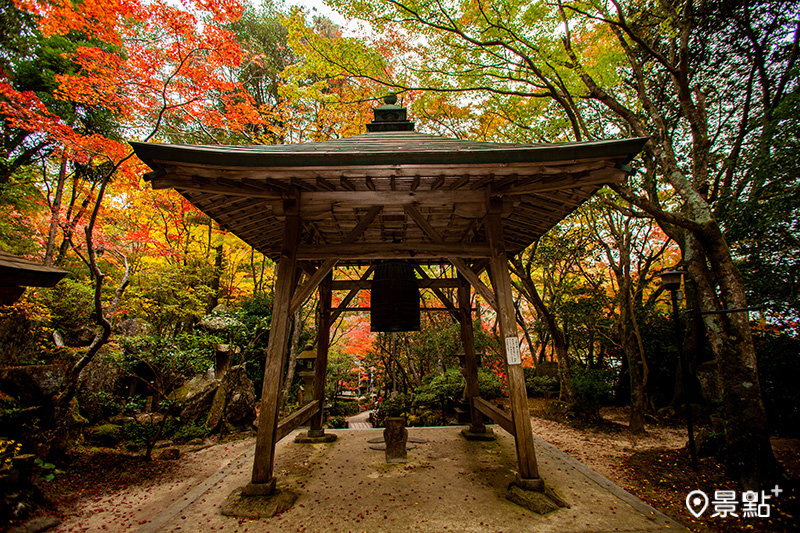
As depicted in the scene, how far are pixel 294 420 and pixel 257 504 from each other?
1146mm

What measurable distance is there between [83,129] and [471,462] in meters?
13.4

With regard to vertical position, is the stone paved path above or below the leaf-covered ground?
below

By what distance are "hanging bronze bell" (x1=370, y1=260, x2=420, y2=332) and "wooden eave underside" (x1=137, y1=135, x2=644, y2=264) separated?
0.83 meters

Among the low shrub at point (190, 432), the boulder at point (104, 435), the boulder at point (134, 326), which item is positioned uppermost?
the boulder at point (134, 326)

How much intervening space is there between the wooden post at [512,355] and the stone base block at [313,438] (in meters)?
3.80

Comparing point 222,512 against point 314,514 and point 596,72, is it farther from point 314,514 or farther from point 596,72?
point 596,72

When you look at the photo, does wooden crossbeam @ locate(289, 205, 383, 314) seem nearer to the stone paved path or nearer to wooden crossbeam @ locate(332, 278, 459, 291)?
wooden crossbeam @ locate(332, 278, 459, 291)

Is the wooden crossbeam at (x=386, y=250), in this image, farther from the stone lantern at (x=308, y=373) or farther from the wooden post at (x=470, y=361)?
the stone lantern at (x=308, y=373)

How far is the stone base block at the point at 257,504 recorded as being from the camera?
3484 millimetres

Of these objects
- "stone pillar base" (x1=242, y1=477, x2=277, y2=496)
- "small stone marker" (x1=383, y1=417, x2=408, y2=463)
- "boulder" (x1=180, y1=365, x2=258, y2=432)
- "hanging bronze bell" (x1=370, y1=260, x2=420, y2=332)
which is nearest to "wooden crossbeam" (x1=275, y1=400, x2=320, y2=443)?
"stone pillar base" (x1=242, y1=477, x2=277, y2=496)

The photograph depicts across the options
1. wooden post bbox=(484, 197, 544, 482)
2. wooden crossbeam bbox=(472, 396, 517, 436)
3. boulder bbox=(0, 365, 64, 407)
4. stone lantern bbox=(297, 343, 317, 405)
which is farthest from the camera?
stone lantern bbox=(297, 343, 317, 405)

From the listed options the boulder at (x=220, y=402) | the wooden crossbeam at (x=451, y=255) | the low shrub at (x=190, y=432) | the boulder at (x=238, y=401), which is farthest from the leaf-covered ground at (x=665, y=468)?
the low shrub at (x=190, y=432)

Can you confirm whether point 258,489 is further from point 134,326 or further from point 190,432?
point 134,326

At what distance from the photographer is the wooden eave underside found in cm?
354
